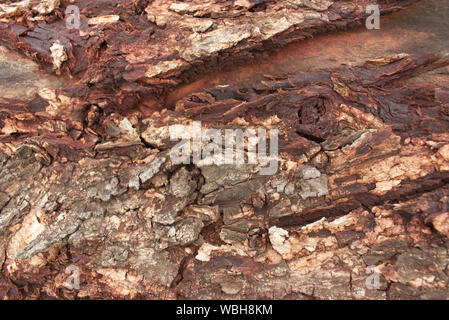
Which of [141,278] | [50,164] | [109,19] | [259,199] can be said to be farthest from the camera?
[109,19]

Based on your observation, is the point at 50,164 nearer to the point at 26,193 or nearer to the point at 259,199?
the point at 26,193

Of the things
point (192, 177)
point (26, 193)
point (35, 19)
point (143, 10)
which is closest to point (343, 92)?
point (192, 177)

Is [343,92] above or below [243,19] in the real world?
below

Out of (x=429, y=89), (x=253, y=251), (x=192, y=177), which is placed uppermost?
(x=429, y=89)

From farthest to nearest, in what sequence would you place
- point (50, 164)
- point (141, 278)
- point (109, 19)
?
1. point (109, 19)
2. point (50, 164)
3. point (141, 278)

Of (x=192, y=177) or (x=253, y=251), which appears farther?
(x=192, y=177)

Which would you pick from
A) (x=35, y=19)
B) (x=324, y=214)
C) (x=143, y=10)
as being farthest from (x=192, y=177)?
(x=35, y=19)
